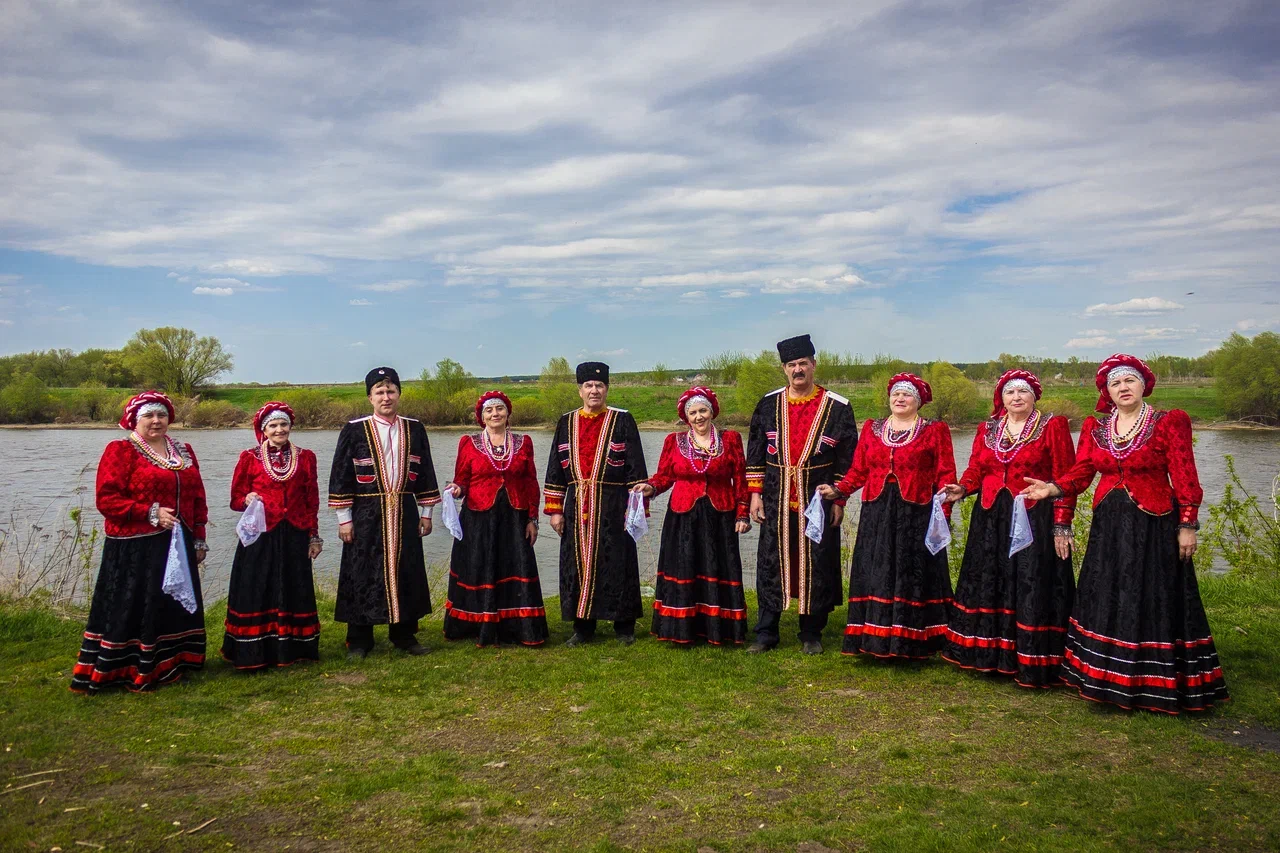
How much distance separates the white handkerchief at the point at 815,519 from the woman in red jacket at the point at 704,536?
0.52 m

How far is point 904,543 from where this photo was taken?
5.11 m

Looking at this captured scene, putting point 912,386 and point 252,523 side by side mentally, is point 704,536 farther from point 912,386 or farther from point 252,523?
point 252,523

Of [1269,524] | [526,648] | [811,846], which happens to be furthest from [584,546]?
[1269,524]

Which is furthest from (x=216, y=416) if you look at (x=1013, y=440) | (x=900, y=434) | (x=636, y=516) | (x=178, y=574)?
(x=1013, y=440)

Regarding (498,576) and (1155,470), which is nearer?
(1155,470)

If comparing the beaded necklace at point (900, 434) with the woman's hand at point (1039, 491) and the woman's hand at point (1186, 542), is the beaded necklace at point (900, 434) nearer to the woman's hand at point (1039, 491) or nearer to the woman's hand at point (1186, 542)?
the woman's hand at point (1039, 491)

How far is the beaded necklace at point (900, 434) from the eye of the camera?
16.7 feet

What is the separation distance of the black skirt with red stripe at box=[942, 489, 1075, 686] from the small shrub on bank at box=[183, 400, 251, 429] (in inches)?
1534

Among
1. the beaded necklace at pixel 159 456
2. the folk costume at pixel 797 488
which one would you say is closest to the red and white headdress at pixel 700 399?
the folk costume at pixel 797 488

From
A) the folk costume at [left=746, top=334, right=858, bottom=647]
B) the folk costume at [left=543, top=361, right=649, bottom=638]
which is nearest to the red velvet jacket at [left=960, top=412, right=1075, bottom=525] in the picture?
the folk costume at [left=746, top=334, right=858, bottom=647]

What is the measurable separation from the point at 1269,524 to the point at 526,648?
272 inches

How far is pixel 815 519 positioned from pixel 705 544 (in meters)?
0.78

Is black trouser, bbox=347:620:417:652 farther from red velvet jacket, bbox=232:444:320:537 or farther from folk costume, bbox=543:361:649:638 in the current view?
folk costume, bbox=543:361:649:638

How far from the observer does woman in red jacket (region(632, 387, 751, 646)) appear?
5.72 meters
